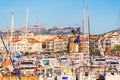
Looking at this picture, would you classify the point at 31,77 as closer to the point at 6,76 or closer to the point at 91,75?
the point at 6,76

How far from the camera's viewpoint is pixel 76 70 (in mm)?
20656

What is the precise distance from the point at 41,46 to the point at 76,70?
67921 mm

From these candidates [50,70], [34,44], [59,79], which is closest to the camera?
[59,79]

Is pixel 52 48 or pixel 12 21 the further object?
pixel 52 48

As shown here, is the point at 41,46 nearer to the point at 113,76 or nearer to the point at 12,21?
the point at 12,21

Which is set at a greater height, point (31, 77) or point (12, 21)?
point (12, 21)

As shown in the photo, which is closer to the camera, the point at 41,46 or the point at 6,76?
the point at 6,76

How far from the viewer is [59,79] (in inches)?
750

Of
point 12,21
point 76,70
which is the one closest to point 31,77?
point 76,70

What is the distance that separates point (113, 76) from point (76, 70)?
233 centimetres

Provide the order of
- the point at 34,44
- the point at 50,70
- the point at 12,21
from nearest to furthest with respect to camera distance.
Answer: the point at 50,70 < the point at 12,21 < the point at 34,44

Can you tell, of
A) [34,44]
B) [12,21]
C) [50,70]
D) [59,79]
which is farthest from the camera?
[34,44]

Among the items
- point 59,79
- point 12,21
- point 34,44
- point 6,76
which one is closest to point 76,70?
point 59,79

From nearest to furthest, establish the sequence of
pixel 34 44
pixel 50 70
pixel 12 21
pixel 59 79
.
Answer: pixel 59 79
pixel 50 70
pixel 12 21
pixel 34 44
